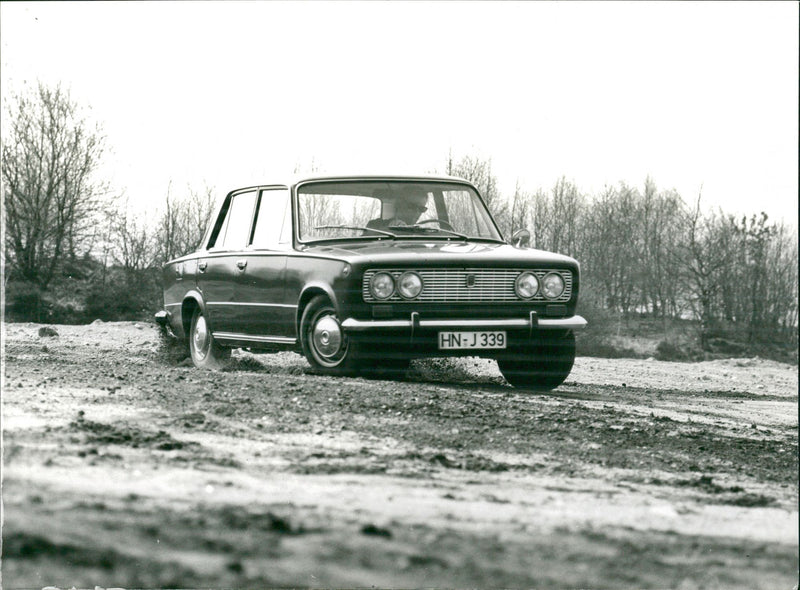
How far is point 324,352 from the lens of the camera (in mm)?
7785

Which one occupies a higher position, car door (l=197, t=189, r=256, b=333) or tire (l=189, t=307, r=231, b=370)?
car door (l=197, t=189, r=256, b=333)

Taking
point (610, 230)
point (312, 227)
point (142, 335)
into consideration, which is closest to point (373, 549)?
point (312, 227)

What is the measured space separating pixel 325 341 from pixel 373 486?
3.73m

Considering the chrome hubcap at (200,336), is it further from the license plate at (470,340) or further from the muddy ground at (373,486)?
the license plate at (470,340)

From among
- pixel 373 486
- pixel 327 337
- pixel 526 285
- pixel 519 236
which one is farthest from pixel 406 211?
pixel 373 486

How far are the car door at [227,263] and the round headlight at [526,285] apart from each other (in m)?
2.19

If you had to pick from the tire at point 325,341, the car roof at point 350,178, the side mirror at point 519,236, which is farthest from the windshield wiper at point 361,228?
the side mirror at point 519,236

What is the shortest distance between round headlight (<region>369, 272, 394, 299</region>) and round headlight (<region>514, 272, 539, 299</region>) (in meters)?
0.91

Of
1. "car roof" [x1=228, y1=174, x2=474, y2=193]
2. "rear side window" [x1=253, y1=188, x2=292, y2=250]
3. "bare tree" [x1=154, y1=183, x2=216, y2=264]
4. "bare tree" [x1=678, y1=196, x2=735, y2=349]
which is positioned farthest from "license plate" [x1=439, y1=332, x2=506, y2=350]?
"bare tree" [x1=154, y1=183, x2=216, y2=264]

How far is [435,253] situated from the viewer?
25.3 ft

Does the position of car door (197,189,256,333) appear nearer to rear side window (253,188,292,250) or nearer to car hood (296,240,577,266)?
rear side window (253,188,292,250)

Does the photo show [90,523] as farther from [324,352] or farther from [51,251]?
[51,251]

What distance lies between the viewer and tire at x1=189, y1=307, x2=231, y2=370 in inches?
370

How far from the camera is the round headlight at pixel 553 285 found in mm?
7969
